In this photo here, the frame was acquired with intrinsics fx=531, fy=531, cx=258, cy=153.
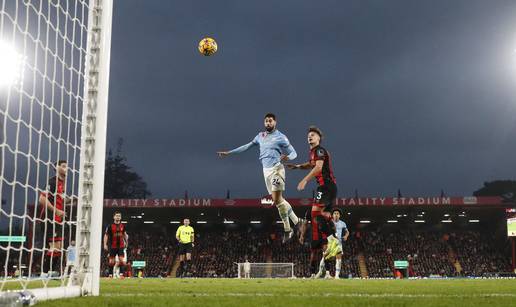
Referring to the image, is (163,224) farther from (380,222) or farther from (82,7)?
(82,7)

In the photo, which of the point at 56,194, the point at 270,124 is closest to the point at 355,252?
the point at 270,124

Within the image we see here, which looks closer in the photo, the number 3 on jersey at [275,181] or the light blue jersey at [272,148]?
the number 3 on jersey at [275,181]

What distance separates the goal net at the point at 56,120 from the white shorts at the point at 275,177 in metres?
6.46

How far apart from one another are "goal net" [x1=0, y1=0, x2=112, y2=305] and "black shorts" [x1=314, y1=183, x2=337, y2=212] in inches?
206

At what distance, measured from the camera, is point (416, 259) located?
43.1 m

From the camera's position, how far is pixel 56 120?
5523 mm

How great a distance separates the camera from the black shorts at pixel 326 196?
33.6ft

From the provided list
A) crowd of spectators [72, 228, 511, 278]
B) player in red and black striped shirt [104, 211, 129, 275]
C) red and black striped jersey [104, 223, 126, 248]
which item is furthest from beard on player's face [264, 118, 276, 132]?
crowd of spectators [72, 228, 511, 278]

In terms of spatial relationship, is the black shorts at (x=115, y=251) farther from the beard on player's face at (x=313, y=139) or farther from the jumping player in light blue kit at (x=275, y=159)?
the beard on player's face at (x=313, y=139)

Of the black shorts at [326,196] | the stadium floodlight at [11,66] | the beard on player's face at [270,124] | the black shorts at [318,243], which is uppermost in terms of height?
A: the beard on player's face at [270,124]

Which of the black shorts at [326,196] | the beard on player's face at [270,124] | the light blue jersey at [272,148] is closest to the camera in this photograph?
the black shorts at [326,196]

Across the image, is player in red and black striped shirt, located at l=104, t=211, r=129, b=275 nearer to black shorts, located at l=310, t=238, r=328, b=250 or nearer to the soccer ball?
the soccer ball

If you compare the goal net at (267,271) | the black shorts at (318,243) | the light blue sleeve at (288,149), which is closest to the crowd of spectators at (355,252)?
the goal net at (267,271)

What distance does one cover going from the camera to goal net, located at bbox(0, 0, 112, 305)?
188 inches
